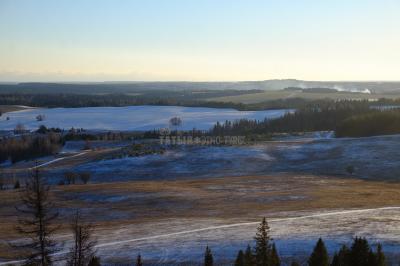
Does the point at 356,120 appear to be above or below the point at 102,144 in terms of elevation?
above

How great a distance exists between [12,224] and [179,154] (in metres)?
39.3

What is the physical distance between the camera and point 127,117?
176375 mm

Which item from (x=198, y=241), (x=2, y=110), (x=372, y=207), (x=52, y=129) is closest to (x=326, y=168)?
(x=372, y=207)

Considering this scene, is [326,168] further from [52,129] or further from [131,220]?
[52,129]

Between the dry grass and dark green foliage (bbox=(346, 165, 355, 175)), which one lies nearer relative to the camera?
the dry grass

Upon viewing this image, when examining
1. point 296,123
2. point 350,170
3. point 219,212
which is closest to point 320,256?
point 219,212

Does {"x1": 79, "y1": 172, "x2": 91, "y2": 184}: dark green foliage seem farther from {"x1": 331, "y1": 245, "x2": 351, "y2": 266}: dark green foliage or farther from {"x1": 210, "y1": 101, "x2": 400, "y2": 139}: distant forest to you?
{"x1": 210, "y1": 101, "x2": 400, "y2": 139}: distant forest

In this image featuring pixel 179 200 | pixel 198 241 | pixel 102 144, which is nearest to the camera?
pixel 198 241

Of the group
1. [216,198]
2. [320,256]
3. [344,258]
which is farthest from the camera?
[216,198]

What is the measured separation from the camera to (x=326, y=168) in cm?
6838

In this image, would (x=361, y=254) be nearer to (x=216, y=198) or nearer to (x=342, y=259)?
(x=342, y=259)

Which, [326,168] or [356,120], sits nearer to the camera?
[326,168]

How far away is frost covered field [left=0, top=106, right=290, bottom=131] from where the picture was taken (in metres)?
158

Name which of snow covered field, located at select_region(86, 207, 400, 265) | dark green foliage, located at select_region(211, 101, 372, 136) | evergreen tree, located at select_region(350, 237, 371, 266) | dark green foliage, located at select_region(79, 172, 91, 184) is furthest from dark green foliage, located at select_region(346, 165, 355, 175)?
dark green foliage, located at select_region(211, 101, 372, 136)
